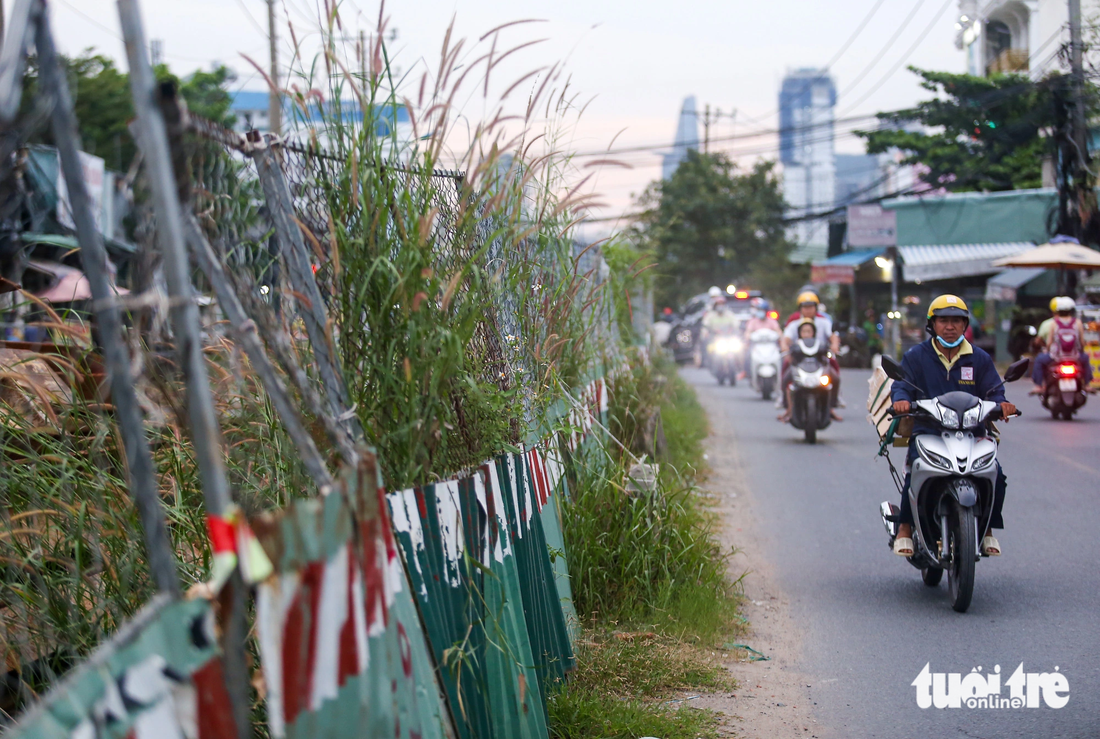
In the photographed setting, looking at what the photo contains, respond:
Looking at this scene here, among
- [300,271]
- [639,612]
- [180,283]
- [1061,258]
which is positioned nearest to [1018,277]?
[1061,258]

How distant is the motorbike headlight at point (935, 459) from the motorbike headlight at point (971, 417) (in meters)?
0.21

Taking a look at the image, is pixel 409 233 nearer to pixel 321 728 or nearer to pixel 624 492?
pixel 321 728

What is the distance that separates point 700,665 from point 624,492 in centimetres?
118

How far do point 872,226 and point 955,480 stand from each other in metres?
27.7

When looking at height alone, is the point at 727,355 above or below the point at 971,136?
below

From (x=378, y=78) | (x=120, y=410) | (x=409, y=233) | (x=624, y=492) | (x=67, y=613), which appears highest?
(x=378, y=78)

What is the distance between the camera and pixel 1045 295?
28.8 metres

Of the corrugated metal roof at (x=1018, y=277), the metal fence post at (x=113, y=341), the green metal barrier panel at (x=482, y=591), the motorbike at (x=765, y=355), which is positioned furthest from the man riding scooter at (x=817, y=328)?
the corrugated metal roof at (x=1018, y=277)

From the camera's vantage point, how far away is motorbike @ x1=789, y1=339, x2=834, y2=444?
13.4 metres

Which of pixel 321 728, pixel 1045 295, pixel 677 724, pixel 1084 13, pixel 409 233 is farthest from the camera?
pixel 1084 13

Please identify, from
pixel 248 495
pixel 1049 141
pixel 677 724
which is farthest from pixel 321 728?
pixel 1049 141

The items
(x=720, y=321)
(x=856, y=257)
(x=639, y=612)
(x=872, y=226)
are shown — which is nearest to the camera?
(x=639, y=612)

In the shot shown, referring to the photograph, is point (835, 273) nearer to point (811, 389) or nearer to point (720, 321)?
point (720, 321)

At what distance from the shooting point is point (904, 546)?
20.1 ft
